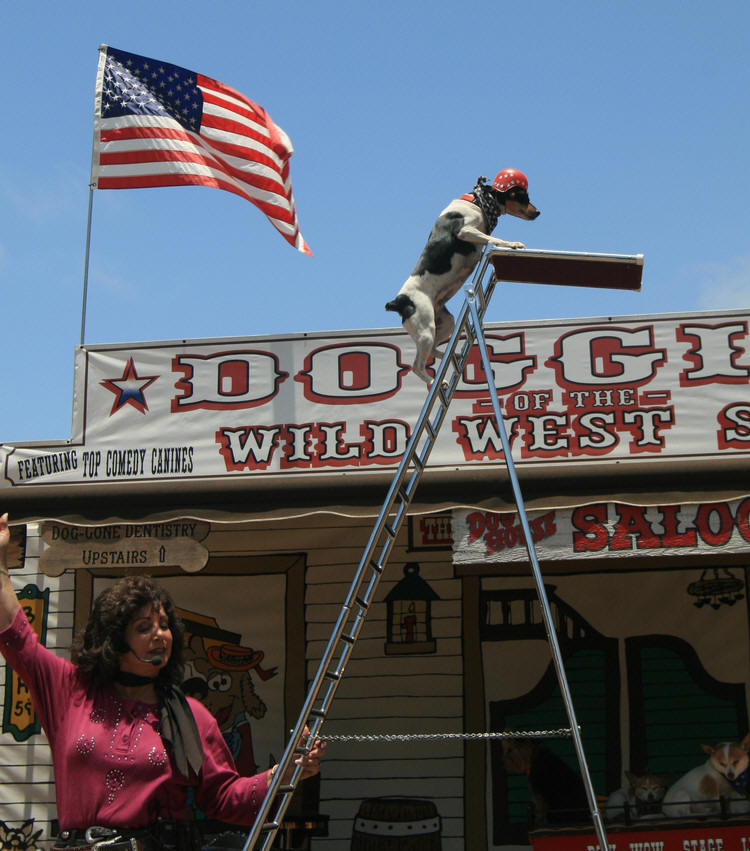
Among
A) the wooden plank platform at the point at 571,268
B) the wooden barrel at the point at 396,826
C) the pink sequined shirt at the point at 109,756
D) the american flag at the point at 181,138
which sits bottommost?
the wooden barrel at the point at 396,826

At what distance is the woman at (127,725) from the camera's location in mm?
3031

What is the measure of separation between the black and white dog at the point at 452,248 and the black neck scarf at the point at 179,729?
3.30m

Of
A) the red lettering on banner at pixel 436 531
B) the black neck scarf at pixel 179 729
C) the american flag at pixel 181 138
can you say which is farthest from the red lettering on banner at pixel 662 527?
the american flag at pixel 181 138

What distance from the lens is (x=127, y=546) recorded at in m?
7.09

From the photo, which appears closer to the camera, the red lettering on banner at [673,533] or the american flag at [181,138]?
the red lettering on banner at [673,533]

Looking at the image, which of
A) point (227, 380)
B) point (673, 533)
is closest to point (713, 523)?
point (673, 533)

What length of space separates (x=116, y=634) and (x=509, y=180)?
3.77 m

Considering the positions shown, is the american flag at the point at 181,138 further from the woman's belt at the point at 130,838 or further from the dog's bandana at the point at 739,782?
the woman's belt at the point at 130,838

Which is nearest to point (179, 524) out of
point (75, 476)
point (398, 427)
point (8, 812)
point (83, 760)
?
point (75, 476)

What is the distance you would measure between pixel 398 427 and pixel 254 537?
5.50 feet

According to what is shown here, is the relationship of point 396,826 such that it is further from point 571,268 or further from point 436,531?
point 571,268

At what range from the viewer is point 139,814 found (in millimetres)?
3000

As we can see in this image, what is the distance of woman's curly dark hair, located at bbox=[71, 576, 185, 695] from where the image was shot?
3242 millimetres

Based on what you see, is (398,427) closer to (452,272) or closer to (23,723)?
(452,272)
